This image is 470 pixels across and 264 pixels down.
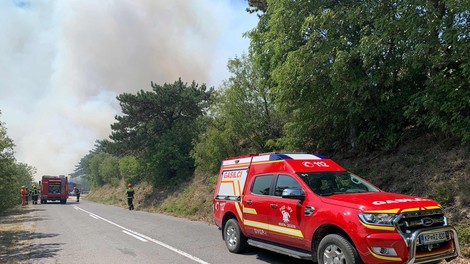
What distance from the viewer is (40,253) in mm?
8820

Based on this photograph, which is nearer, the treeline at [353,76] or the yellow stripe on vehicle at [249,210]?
the yellow stripe on vehicle at [249,210]

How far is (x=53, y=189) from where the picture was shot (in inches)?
1578

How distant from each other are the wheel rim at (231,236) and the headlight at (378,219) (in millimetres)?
3679

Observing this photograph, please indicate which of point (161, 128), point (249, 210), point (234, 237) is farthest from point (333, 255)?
point (161, 128)

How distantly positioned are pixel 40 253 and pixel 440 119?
10.8 metres

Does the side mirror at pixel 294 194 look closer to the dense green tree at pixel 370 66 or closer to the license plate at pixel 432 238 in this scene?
the license plate at pixel 432 238

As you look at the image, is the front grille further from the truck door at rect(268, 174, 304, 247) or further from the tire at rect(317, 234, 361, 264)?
the truck door at rect(268, 174, 304, 247)

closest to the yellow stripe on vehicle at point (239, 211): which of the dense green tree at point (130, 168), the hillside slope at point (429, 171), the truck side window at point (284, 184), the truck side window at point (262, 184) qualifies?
the truck side window at point (262, 184)

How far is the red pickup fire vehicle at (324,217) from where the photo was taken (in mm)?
4863

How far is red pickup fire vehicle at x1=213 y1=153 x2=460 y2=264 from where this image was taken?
486 cm

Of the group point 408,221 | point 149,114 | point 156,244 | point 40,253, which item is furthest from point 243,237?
point 149,114

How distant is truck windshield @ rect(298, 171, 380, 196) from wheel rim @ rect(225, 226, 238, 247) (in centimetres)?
253

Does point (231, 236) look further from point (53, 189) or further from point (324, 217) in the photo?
point (53, 189)

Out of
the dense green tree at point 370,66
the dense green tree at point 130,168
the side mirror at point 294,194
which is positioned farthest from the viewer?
the dense green tree at point 130,168
